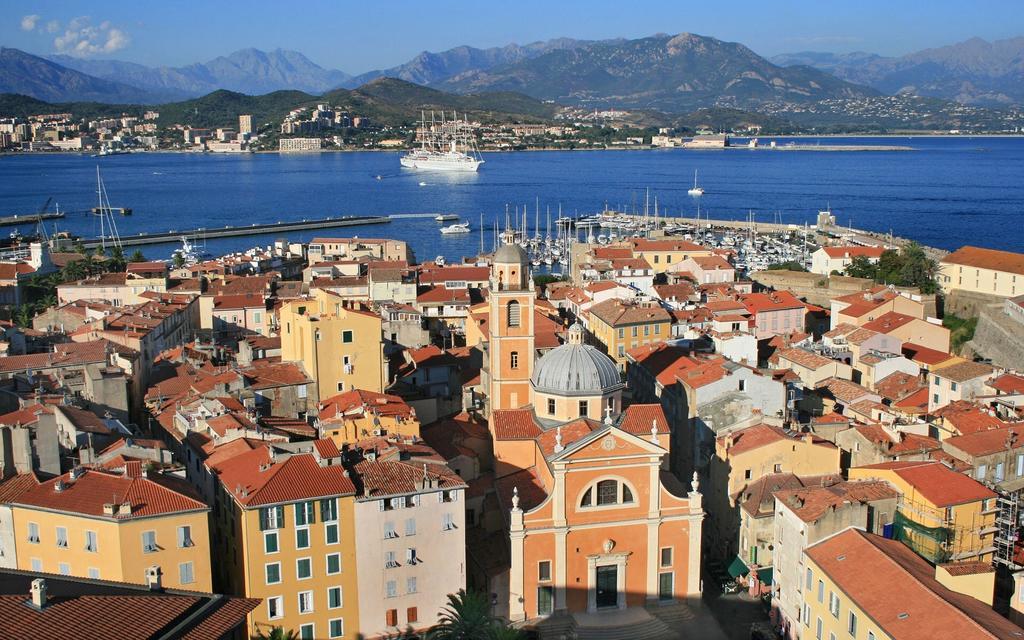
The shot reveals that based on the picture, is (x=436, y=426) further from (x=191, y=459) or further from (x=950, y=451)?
(x=950, y=451)

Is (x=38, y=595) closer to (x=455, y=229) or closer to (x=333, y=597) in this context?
(x=333, y=597)

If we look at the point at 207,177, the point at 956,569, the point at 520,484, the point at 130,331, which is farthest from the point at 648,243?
the point at 207,177

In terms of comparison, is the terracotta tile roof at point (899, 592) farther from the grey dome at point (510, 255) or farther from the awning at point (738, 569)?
the grey dome at point (510, 255)

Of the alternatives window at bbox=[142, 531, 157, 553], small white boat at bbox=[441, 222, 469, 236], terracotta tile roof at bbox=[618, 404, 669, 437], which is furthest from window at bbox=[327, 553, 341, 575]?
small white boat at bbox=[441, 222, 469, 236]

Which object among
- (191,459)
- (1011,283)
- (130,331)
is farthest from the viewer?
(1011,283)

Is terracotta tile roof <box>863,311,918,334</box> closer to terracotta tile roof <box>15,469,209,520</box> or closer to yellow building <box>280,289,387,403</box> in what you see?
yellow building <box>280,289,387,403</box>

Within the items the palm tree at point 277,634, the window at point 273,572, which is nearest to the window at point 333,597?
the palm tree at point 277,634
